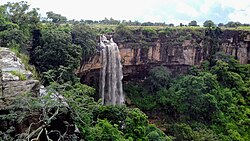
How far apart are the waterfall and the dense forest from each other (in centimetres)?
93

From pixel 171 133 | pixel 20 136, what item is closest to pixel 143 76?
pixel 171 133

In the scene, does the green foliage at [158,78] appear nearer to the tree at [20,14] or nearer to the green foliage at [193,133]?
the green foliage at [193,133]

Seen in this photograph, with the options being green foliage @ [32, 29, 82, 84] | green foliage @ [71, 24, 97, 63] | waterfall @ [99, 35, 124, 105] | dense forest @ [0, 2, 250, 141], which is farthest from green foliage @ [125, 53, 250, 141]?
green foliage @ [32, 29, 82, 84]

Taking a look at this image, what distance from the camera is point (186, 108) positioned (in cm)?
2203

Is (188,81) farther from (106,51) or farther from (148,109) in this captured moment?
(106,51)

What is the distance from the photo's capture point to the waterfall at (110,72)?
22.4 meters

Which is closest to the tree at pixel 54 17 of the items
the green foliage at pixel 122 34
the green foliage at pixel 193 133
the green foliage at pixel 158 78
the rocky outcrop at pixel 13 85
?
the green foliage at pixel 122 34

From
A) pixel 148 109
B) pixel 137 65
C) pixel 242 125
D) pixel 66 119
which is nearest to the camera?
pixel 66 119

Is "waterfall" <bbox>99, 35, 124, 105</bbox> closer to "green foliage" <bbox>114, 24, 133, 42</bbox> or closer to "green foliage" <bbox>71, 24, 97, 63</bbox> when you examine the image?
"green foliage" <bbox>114, 24, 133, 42</bbox>

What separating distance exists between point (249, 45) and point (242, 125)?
10.1 meters

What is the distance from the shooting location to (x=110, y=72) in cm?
2284

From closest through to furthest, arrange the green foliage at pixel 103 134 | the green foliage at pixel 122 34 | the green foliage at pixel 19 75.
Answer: the green foliage at pixel 19 75 < the green foliage at pixel 103 134 < the green foliage at pixel 122 34

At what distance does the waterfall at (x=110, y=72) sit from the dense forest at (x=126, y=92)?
0.93 m

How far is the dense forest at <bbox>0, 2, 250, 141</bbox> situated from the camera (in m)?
9.99
